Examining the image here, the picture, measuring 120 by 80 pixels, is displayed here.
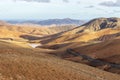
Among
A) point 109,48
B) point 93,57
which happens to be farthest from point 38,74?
point 109,48

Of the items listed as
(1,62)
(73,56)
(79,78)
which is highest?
(1,62)

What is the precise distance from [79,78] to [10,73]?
11203mm

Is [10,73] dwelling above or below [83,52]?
above

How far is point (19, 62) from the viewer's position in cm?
4362

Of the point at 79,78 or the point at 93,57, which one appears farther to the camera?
the point at 93,57

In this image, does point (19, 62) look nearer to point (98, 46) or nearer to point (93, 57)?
point (93, 57)

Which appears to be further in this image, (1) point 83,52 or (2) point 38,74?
(1) point 83,52

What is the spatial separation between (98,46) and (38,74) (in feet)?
262

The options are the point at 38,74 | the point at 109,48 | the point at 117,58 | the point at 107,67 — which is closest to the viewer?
the point at 38,74

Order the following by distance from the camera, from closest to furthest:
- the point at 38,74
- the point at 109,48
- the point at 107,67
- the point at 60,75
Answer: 1. the point at 38,74
2. the point at 60,75
3. the point at 107,67
4. the point at 109,48

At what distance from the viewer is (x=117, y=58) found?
3669 inches

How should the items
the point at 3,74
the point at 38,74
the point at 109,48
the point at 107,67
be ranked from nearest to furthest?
the point at 3,74
the point at 38,74
the point at 107,67
the point at 109,48

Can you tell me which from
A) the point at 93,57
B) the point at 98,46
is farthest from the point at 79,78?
the point at 98,46

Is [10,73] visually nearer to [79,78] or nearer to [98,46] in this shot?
[79,78]
